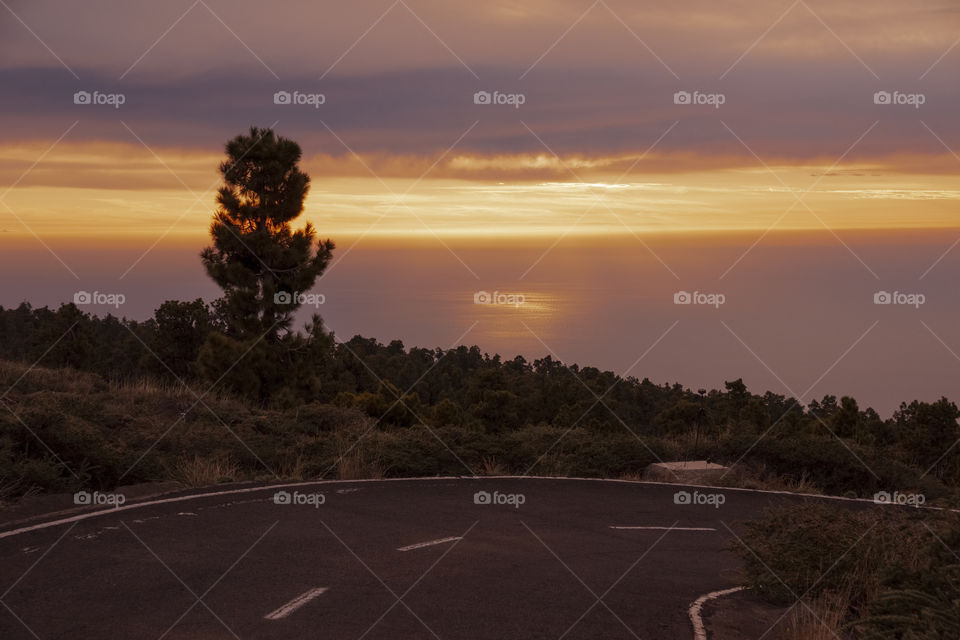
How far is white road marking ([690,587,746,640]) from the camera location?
7.42 m

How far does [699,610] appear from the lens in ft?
26.7

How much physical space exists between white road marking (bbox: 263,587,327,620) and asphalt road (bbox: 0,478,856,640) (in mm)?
25

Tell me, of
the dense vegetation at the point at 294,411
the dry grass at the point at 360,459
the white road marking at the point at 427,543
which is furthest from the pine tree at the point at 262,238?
the white road marking at the point at 427,543

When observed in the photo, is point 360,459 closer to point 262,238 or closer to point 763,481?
point 763,481

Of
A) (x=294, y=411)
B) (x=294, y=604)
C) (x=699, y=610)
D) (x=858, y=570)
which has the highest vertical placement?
(x=294, y=411)

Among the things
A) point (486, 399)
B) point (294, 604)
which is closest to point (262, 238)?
point (486, 399)

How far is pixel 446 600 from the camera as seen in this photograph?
26.3 feet

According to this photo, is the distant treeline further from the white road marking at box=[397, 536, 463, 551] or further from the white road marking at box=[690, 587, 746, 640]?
the white road marking at box=[690, 587, 746, 640]

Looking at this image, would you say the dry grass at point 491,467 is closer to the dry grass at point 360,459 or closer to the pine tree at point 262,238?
the dry grass at point 360,459

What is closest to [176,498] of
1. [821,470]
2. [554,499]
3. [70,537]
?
[70,537]

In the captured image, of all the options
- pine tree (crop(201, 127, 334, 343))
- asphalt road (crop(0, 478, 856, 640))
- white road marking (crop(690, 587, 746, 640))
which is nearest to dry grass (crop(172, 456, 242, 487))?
asphalt road (crop(0, 478, 856, 640))

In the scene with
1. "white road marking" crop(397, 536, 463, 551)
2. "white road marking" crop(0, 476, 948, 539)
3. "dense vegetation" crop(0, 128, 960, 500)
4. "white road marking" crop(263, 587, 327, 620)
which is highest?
"dense vegetation" crop(0, 128, 960, 500)

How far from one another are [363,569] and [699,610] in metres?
3.32

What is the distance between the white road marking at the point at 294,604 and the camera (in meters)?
7.27
